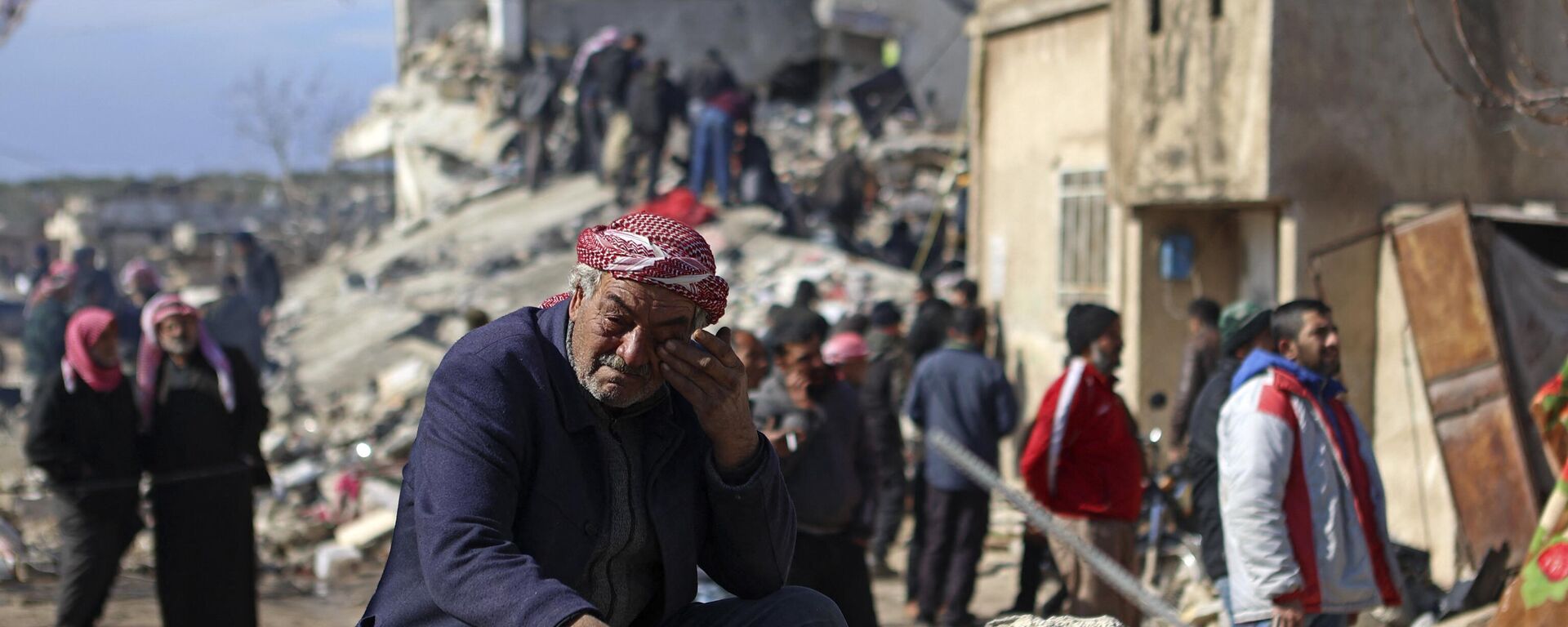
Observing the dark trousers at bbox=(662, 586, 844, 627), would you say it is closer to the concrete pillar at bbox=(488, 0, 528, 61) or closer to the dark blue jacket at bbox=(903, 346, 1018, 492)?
the dark blue jacket at bbox=(903, 346, 1018, 492)

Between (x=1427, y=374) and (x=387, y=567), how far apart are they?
609cm

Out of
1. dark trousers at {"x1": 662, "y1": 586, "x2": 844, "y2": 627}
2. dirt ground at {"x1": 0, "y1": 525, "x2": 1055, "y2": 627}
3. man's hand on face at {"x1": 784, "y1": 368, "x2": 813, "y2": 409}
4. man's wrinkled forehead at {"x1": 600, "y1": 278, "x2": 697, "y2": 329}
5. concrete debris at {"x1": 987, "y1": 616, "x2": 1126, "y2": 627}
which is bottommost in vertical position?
dirt ground at {"x1": 0, "y1": 525, "x2": 1055, "y2": 627}

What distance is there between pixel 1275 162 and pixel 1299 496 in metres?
3.82

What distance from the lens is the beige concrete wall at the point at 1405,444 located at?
24.6 feet

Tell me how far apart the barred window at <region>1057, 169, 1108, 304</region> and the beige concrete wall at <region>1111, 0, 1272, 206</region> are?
1030 mm

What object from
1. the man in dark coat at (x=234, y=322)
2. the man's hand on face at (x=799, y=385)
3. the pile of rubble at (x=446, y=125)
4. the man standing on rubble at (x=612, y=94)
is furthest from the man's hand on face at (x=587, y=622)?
the pile of rubble at (x=446, y=125)

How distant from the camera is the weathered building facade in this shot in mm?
7906

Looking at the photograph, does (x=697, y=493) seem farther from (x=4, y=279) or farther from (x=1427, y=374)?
(x=4, y=279)

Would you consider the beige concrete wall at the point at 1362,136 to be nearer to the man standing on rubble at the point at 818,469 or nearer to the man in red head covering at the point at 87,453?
the man standing on rubble at the point at 818,469

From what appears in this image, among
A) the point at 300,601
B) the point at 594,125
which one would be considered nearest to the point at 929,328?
the point at 300,601

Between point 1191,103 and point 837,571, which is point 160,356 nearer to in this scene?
point 837,571

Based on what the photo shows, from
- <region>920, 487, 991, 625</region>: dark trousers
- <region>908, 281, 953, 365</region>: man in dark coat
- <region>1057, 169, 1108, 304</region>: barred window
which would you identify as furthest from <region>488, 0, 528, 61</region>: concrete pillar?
<region>920, 487, 991, 625</region>: dark trousers

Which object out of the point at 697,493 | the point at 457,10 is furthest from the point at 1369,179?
the point at 457,10

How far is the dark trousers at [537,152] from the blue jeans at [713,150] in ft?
14.7
